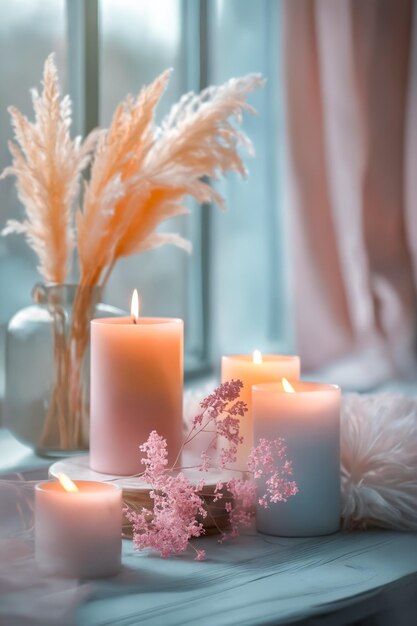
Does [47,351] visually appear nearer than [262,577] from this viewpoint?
No

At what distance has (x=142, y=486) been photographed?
965 mm

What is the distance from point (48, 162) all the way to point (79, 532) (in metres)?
0.57

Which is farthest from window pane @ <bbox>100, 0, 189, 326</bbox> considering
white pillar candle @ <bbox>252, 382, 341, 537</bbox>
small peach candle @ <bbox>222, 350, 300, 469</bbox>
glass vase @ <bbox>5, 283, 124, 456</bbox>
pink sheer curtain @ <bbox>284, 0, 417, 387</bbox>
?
white pillar candle @ <bbox>252, 382, 341, 537</bbox>

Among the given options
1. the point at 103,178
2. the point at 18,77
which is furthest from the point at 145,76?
the point at 103,178

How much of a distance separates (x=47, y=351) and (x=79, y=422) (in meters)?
0.12

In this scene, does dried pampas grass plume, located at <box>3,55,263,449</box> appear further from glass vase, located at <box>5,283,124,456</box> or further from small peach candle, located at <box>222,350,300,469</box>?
small peach candle, located at <box>222,350,300,469</box>

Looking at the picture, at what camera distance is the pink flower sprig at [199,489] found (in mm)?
916

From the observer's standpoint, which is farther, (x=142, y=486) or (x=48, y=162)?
(x=48, y=162)

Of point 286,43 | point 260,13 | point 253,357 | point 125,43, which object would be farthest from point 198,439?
point 260,13

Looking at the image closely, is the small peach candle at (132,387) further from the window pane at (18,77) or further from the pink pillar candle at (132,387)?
the window pane at (18,77)

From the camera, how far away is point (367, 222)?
2.51 meters

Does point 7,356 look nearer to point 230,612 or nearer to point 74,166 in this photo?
point 74,166

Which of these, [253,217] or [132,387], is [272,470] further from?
[253,217]

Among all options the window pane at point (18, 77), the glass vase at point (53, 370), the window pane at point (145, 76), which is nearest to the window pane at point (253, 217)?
the window pane at point (145, 76)
